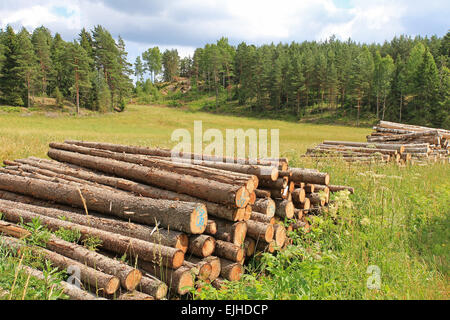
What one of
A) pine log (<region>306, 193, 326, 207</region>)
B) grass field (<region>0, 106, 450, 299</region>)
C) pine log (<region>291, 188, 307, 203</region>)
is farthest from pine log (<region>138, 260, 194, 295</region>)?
pine log (<region>306, 193, 326, 207</region>)

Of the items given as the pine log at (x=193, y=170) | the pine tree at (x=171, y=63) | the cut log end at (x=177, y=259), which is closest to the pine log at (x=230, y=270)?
the cut log end at (x=177, y=259)

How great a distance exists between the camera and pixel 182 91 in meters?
104

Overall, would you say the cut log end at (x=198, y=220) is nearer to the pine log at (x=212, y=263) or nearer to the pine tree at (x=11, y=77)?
the pine log at (x=212, y=263)

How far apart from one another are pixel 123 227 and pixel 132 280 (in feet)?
4.09

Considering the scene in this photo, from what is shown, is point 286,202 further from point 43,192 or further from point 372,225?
point 43,192

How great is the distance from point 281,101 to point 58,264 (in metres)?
76.4

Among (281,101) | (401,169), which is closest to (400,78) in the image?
(281,101)

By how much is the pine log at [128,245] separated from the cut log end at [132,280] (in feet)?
0.97

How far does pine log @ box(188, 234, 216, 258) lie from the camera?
15.4ft

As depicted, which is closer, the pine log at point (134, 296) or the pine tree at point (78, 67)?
the pine log at point (134, 296)

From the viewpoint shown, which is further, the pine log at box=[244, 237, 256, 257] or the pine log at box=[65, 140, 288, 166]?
the pine log at box=[65, 140, 288, 166]

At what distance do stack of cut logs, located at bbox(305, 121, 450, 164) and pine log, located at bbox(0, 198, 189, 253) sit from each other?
920 centimetres

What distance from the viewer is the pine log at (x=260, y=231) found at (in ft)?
17.5

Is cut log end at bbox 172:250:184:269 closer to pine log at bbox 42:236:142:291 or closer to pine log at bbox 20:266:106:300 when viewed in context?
pine log at bbox 42:236:142:291
